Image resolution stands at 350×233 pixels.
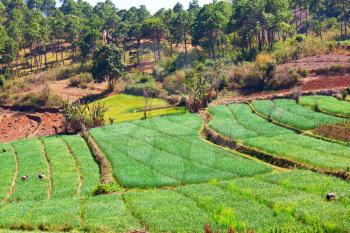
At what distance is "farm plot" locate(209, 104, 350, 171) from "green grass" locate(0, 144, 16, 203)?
18.0 meters

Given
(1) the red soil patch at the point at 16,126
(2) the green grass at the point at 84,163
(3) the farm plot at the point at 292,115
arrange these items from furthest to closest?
(1) the red soil patch at the point at 16,126
(3) the farm plot at the point at 292,115
(2) the green grass at the point at 84,163

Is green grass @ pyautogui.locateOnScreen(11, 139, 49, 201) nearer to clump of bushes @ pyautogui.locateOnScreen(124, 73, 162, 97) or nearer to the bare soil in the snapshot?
clump of bushes @ pyautogui.locateOnScreen(124, 73, 162, 97)

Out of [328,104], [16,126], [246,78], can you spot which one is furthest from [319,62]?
[16,126]

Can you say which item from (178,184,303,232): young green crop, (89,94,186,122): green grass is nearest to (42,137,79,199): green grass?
(178,184,303,232): young green crop

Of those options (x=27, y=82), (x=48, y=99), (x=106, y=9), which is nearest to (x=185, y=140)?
(x=48, y=99)

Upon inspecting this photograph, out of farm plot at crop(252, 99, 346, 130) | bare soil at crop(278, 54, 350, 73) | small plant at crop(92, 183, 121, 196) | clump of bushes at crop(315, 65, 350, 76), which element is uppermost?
bare soil at crop(278, 54, 350, 73)

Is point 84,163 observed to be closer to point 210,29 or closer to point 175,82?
point 175,82

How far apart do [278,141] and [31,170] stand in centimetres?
1947

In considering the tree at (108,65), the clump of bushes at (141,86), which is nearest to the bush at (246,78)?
the clump of bushes at (141,86)

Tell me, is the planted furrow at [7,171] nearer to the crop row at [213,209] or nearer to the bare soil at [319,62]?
the crop row at [213,209]

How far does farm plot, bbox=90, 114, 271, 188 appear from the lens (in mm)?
32750

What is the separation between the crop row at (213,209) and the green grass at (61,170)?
8.97 feet

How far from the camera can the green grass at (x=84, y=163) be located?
33.6m

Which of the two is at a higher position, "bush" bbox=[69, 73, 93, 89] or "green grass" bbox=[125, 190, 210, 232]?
"bush" bbox=[69, 73, 93, 89]
